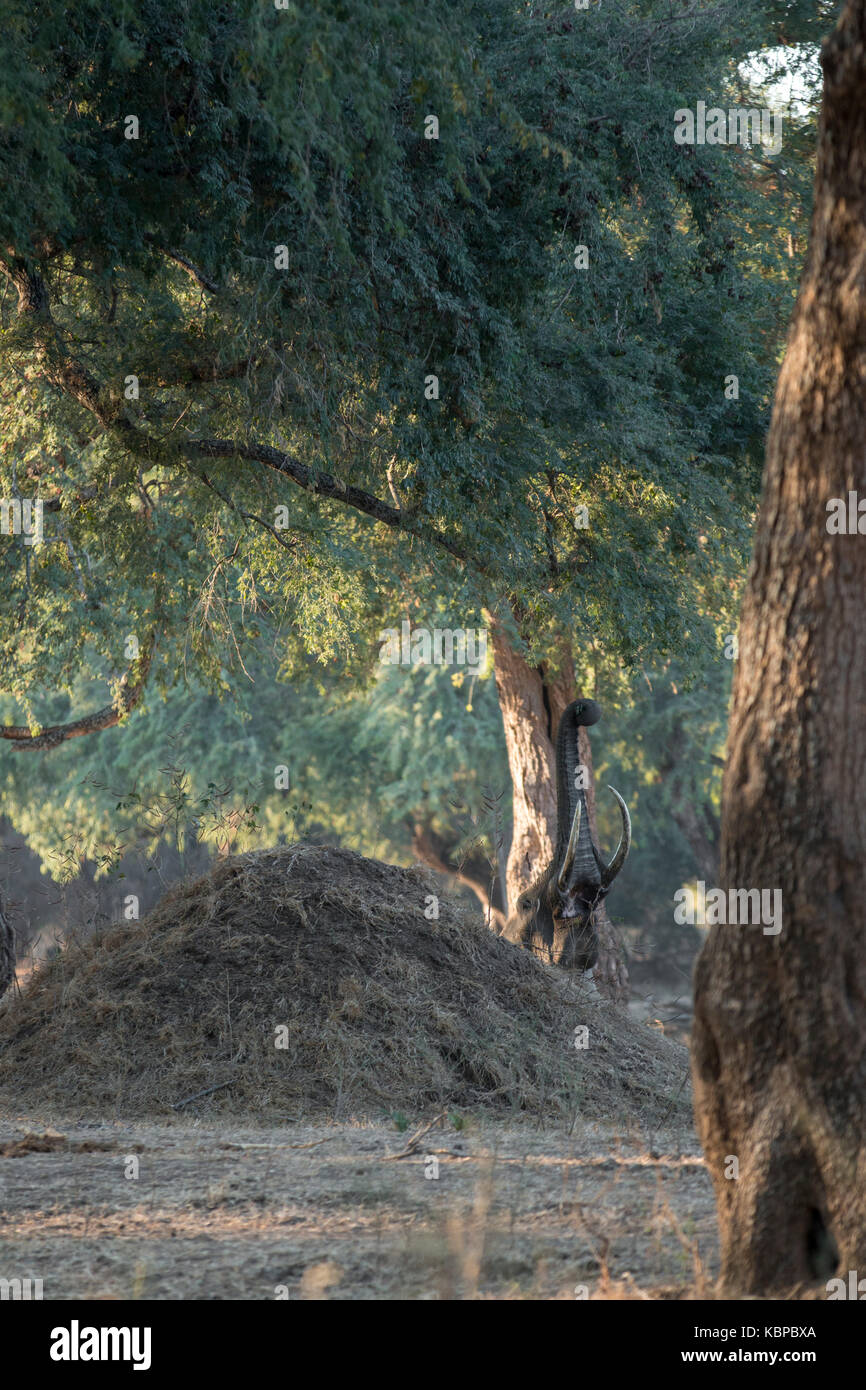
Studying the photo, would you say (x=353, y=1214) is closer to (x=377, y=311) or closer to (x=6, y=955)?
(x=6, y=955)

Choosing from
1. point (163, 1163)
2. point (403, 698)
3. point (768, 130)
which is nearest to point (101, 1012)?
point (163, 1163)

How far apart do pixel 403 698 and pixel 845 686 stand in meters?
24.9

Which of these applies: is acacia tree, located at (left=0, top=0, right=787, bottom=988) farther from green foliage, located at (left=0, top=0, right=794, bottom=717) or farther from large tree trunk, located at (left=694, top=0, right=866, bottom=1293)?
large tree trunk, located at (left=694, top=0, right=866, bottom=1293)

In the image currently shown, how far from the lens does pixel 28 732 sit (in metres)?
14.9

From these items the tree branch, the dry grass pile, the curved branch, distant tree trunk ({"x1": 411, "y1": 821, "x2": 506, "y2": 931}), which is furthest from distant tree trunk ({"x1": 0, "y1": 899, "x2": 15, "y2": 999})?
distant tree trunk ({"x1": 411, "y1": 821, "x2": 506, "y2": 931})

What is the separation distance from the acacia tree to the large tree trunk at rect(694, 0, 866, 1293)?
3527 millimetres

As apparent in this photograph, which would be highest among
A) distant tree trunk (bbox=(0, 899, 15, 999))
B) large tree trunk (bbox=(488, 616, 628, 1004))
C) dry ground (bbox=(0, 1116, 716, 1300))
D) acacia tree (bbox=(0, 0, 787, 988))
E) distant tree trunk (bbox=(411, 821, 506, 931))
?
acacia tree (bbox=(0, 0, 787, 988))

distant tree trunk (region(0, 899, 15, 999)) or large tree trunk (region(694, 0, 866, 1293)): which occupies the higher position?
large tree trunk (region(694, 0, 866, 1293))

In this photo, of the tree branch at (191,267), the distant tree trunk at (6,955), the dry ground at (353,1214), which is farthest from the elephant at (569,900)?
the tree branch at (191,267)

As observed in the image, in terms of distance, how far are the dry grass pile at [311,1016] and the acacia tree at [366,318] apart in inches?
118

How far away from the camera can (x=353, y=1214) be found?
5191 mm

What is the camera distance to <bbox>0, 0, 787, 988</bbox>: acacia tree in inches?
323

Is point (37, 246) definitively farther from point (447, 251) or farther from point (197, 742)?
point (197, 742)

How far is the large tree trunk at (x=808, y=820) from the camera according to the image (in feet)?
12.4
